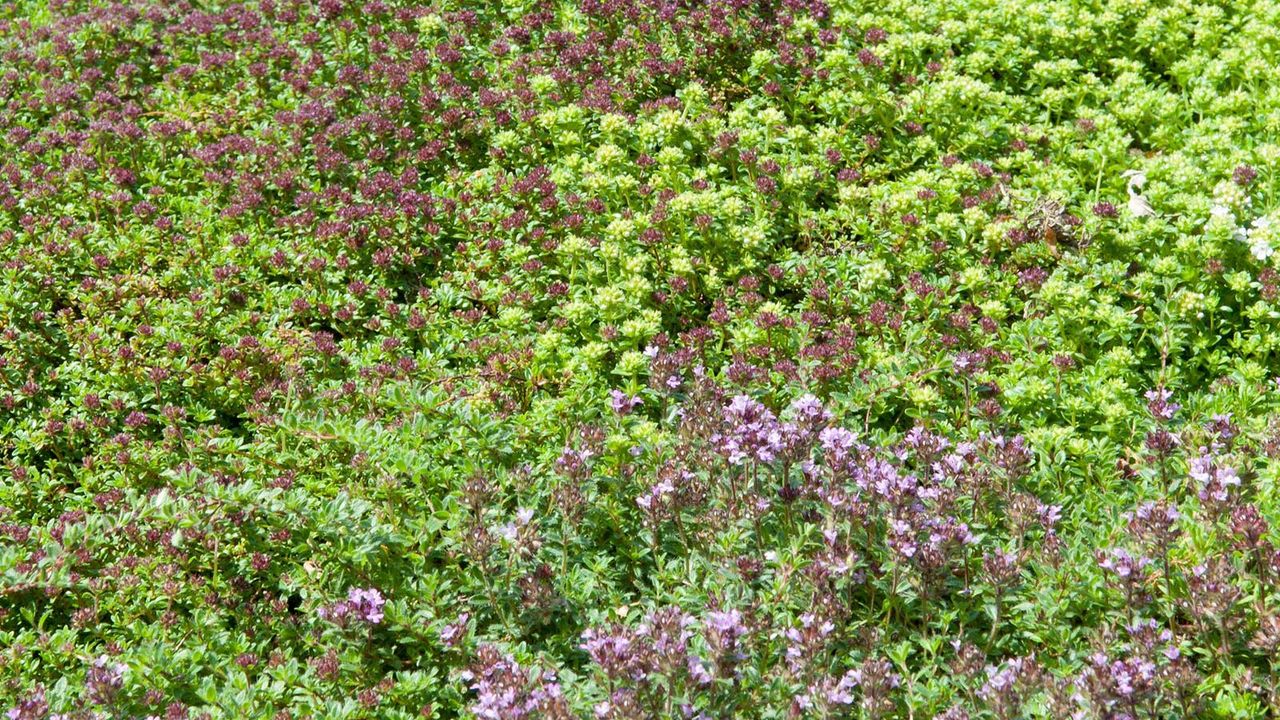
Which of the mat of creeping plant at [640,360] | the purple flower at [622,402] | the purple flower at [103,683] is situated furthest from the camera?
the purple flower at [622,402]

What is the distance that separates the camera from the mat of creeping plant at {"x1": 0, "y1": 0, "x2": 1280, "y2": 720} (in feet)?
13.5

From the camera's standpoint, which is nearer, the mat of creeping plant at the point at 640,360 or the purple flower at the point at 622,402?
the mat of creeping plant at the point at 640,360

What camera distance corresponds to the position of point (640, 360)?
212 inches

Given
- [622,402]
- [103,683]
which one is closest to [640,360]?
[622,402]

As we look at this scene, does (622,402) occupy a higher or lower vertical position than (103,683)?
higher

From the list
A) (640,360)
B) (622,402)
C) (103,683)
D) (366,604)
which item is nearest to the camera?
(103,683)

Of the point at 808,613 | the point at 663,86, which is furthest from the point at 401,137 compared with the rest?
the point at 808,613

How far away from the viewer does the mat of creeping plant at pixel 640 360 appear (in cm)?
412

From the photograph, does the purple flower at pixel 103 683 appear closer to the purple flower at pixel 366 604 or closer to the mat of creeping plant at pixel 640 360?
the mat of creeping plant at pixel 640 360

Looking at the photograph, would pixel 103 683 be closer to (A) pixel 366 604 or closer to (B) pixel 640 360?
(A) pixel 366 604

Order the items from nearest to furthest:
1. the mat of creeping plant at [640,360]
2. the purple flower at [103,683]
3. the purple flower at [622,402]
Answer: the purple flower at [103,683], the mat of creeping plant at [640,360], the purple flower at [622,402]

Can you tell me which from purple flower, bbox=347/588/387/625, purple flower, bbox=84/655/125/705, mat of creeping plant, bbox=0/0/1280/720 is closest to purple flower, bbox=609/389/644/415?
mat of creeping plant, bbox=0/0/1280/720

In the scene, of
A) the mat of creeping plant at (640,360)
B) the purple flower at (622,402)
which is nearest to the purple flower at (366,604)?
the mat of creeping plant at (640,360)

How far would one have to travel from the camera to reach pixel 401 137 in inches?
270
